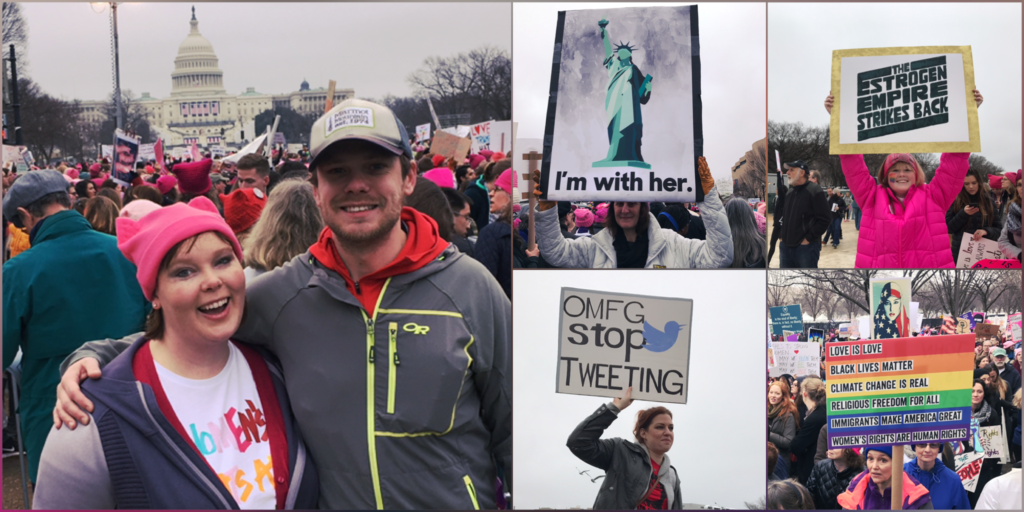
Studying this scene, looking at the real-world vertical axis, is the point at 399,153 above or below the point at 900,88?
below

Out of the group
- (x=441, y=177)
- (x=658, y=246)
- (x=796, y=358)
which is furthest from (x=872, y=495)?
(x=441, y=177)

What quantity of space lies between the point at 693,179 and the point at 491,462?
1.84m

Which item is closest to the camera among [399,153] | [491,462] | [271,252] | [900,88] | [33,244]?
[399,153]

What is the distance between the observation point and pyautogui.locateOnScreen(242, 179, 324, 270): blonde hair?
3758 millimetres

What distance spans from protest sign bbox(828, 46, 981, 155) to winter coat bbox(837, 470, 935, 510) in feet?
5.72

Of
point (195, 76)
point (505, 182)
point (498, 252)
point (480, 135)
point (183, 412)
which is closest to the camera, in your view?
point (183, 412)

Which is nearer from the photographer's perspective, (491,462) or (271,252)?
(491,462)

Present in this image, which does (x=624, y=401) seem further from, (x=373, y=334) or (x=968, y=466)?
(x=968, y=466)

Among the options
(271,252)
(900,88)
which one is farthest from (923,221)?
(271,252)

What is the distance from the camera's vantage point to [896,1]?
393 cm

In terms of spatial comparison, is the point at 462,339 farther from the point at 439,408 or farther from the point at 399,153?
the point at 399,153

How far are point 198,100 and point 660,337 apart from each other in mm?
14775

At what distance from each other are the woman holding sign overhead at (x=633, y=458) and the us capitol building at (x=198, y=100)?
8.76 ft

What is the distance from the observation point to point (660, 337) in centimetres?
392
